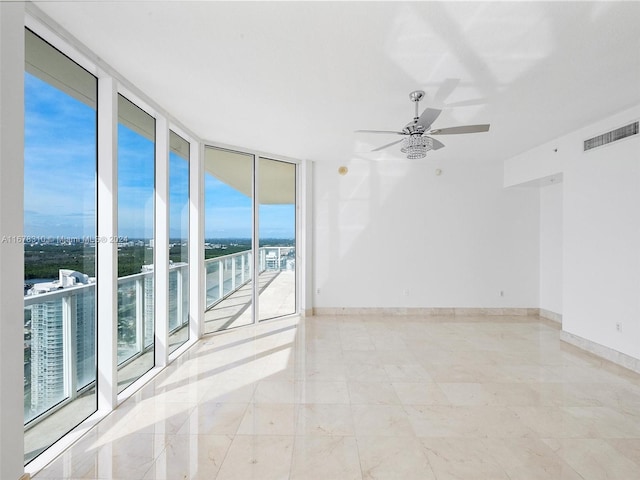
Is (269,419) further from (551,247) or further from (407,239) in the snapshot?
(551,247)

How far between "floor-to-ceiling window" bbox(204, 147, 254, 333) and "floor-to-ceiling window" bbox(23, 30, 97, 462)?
6.99 feet

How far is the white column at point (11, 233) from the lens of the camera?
1.56 m

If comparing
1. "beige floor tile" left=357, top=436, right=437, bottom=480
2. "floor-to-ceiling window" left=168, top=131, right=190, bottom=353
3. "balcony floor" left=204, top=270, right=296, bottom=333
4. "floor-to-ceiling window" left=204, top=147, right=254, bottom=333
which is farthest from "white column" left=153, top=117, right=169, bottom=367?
"beige floor tile" left=357, top=436, right=437, bottom=480

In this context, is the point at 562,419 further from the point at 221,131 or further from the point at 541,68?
the point at 221,131

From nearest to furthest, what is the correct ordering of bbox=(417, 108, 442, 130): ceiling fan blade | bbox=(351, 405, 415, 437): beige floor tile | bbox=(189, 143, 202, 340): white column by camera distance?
bbox=(351, 405, 415, 437): beige floor tile, bbox=(417, 108, 442, 130): ceiling fan blade, bbox=(189, 143, 202, 340): white column

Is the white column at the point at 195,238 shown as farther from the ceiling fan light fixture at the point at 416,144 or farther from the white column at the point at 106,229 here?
the ceiling fan light fixture at the point at 416,144

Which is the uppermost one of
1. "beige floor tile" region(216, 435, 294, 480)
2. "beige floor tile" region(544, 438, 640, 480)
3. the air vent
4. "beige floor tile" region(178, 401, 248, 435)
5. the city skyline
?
the air vent

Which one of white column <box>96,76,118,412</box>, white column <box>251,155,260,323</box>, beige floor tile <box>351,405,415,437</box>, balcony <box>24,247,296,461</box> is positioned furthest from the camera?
white column <box>251,155,260,323</box>

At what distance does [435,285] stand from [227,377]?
4.06m

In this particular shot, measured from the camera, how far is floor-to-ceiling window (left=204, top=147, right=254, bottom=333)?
4.66 metres

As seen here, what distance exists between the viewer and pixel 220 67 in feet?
8.32

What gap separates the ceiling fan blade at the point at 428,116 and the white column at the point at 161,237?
2681 mm

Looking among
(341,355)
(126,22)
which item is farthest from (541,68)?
(341,355)

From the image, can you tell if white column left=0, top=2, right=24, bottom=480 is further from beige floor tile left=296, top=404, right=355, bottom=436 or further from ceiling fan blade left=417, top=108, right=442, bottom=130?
ceiling fan blade left=417, top=108, right=442, bottom=130
